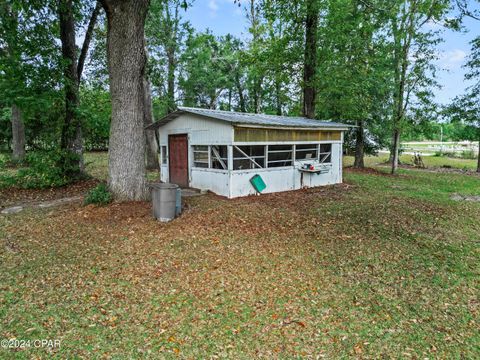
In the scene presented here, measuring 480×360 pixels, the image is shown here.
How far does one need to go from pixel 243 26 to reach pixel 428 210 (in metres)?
19.9

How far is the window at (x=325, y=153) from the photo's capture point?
510 inches

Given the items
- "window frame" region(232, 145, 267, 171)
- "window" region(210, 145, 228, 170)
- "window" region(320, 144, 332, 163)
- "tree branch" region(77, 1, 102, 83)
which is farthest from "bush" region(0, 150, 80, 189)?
"window" region(320, 144, 332, 163)

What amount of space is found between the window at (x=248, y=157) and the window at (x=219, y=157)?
0.36 m

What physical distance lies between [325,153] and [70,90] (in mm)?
9958

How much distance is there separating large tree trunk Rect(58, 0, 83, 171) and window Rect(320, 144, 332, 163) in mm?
9473

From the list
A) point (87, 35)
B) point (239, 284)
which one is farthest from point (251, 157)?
point (87, 35)

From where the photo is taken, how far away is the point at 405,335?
3.33 metres

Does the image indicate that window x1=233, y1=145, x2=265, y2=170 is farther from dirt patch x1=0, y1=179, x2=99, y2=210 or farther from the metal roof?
dirt patch x1=0, y1=179, x2=99, y2=210

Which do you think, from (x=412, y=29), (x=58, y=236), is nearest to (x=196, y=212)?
(x=58, y=236)

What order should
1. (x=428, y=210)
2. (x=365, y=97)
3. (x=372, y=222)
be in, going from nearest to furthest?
(x=372, y=222) → (x=428, y=210) → (x=365, y=97)

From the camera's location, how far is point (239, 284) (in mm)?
4336

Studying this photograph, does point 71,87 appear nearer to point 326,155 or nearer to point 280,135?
point 280,135

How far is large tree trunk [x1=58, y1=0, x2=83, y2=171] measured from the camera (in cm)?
1079

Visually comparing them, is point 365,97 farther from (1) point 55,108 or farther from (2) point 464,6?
(1) point 55,108
